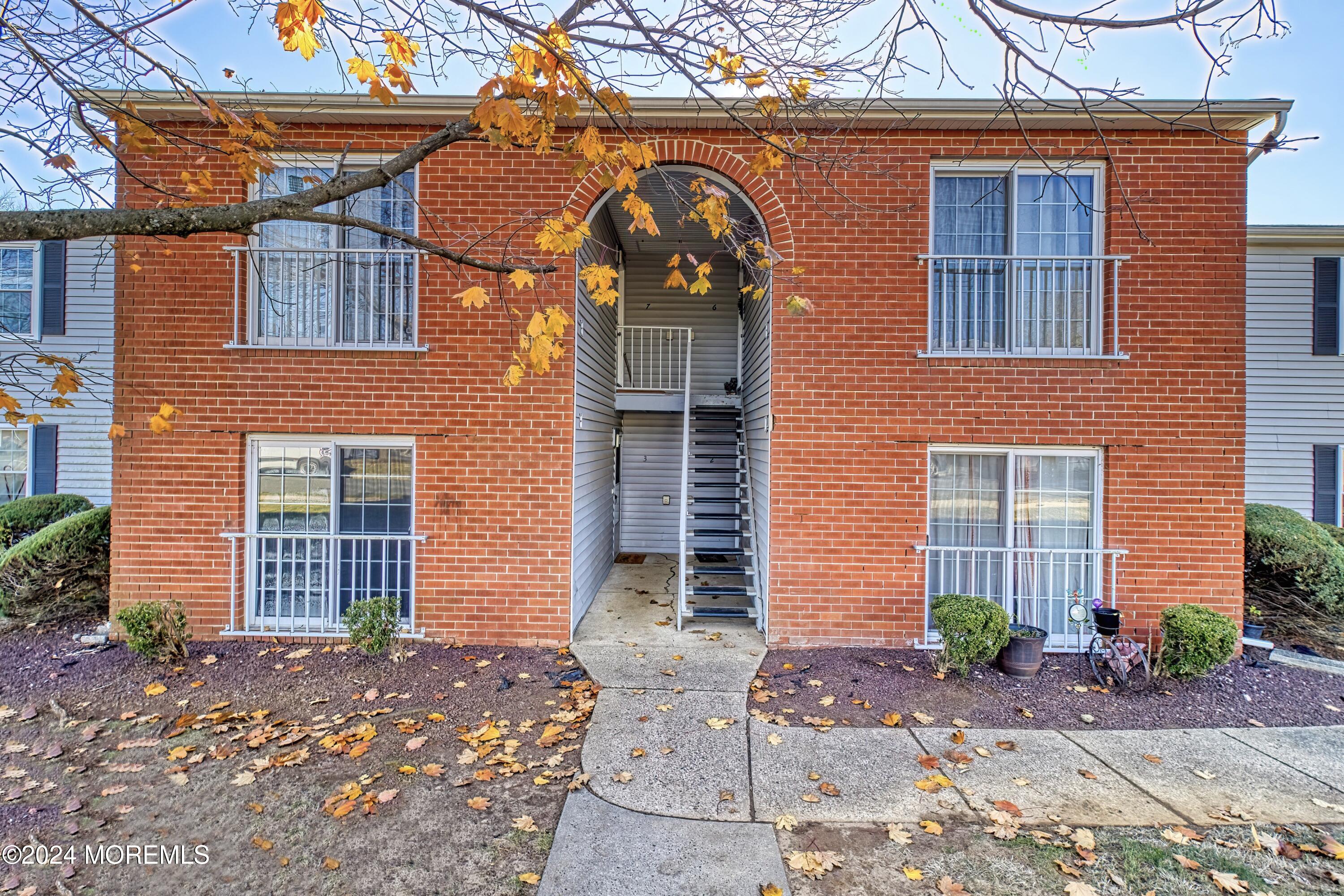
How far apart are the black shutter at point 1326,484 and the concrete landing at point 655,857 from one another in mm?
11180

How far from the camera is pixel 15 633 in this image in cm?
558

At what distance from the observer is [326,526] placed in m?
5.56

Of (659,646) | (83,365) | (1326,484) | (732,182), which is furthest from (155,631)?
(1326,484)

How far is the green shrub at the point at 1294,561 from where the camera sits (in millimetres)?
5664

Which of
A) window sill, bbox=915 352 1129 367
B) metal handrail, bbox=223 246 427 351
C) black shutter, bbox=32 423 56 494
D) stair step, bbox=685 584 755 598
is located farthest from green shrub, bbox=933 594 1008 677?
black shutter, bbox=32 423 56 494

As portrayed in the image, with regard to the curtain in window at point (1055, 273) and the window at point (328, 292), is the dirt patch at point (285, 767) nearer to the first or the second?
the window at point (328, 292)

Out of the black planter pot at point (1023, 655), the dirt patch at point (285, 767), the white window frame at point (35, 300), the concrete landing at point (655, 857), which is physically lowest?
the dirt patch at point (285, 767)

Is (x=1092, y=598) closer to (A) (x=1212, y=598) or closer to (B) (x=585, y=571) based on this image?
(A) (x=1212, y=598)

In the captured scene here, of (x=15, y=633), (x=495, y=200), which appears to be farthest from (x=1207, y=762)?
(x=15, y=633)

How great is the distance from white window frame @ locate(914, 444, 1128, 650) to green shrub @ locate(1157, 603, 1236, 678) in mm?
656

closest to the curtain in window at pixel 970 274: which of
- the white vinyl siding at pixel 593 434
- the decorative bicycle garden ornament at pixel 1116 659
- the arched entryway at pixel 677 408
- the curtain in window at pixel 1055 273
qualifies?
the curtain in window at pixel 1055 273

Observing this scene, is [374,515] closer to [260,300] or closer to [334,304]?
[334,304]

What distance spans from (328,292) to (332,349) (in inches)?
23.0

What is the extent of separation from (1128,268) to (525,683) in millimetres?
6526
